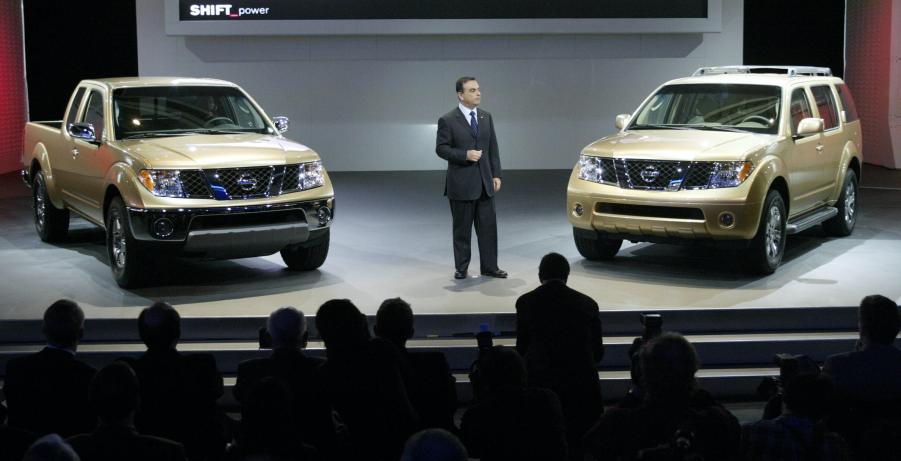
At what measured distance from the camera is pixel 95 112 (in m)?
10.4

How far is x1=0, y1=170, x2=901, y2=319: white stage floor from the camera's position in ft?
28.2

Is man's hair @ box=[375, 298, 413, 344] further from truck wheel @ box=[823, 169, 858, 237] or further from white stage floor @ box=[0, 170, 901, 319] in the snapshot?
truck wheel @ box=[823, 169, 858, 237]

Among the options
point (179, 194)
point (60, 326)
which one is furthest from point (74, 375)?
point (179, 194)

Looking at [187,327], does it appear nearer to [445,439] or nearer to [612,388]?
[612,388]

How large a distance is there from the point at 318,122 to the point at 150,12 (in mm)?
3033

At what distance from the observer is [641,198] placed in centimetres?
935

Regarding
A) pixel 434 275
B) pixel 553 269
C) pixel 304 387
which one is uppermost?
pixel 553 269

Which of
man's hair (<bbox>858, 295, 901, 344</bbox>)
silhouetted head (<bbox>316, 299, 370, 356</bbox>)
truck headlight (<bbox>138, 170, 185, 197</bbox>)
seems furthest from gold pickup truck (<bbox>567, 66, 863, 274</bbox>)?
silhouetted head (<bbox>316, 299, 370, 356</bbox>)

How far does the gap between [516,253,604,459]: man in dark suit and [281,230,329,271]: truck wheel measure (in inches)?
167

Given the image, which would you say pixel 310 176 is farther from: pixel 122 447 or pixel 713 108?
pixel 122 447

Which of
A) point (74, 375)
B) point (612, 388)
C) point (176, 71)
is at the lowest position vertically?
point (612, 388)

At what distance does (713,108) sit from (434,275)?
297cm

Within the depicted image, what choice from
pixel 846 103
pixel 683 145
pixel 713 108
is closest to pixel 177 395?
pixel 683 145

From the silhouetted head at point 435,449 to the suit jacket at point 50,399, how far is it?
2.11m
